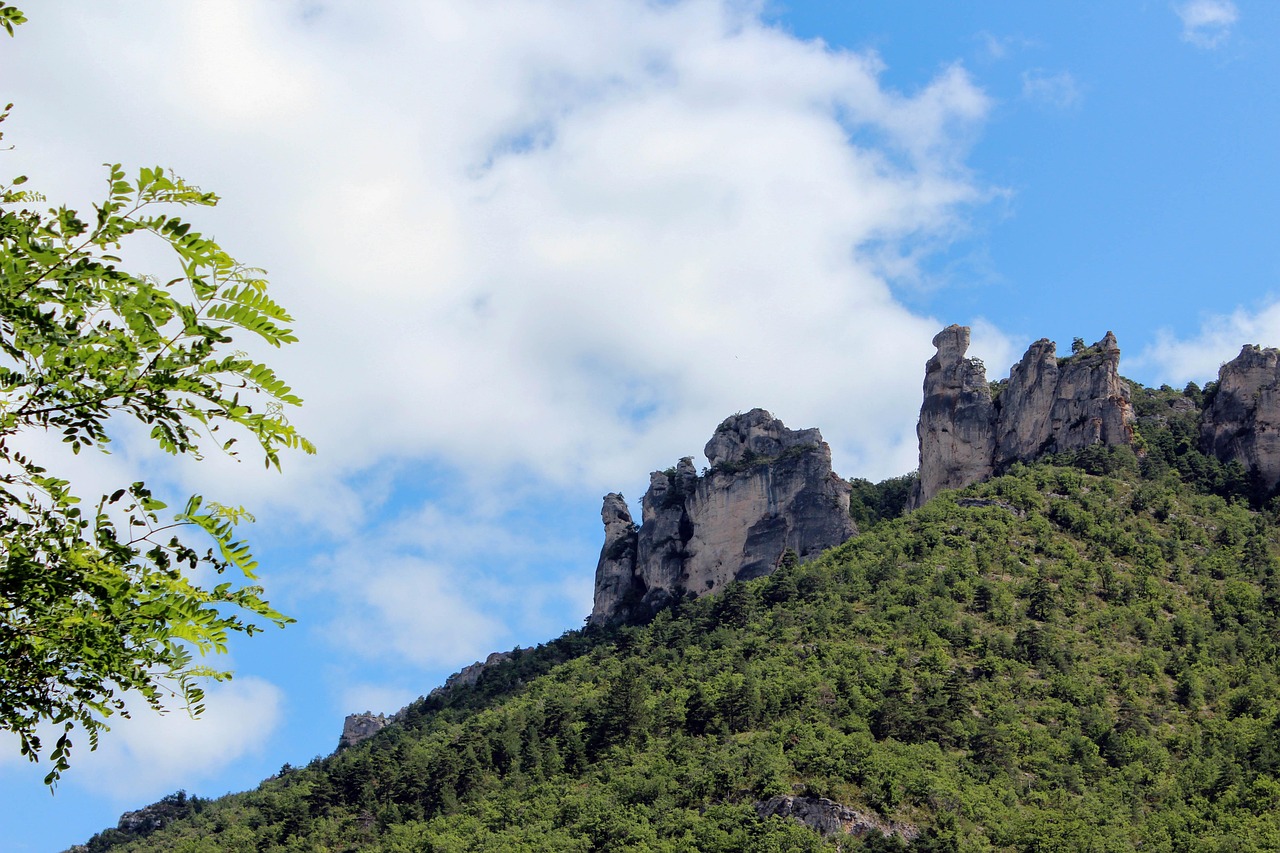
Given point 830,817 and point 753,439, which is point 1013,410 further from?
point 830,817

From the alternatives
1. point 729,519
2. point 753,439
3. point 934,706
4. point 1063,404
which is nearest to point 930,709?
point 934,706

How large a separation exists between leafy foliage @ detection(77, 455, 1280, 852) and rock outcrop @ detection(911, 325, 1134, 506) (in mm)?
4703

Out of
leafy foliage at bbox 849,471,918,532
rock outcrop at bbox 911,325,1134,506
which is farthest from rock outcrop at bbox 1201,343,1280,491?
leafy foliage at bbox 849,471,918,532

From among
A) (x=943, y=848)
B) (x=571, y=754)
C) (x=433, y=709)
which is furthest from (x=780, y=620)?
(x=433, y=709)

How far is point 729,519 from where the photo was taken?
109m

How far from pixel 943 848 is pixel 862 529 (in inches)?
2267

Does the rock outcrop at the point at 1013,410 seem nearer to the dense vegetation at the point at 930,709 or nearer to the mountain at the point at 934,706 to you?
the mountain at the point at 934,706

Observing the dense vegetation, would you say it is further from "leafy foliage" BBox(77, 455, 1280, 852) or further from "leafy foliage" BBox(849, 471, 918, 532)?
"leafy foliage" BBox(849, 471, 918, 532)

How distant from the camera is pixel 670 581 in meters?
112

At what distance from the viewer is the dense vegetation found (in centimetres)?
5644

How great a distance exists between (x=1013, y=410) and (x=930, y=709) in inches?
1723

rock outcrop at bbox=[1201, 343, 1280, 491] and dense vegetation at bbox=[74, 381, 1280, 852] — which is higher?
rock outcrop at bbox=[1201, 343, 1280, 491]

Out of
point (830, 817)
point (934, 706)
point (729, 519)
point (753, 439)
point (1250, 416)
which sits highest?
point (753, 439)

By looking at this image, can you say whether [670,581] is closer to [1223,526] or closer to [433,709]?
[433,709]
